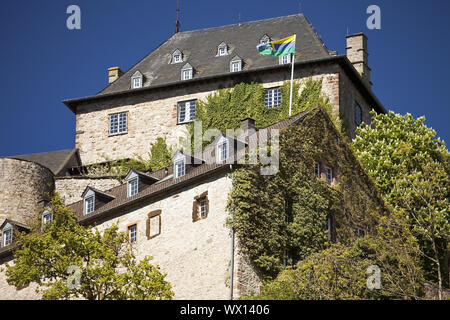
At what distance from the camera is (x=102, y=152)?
5984cm

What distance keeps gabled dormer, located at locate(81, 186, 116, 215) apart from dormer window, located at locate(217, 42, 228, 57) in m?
18.5

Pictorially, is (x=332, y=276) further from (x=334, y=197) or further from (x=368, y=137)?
(x=368, y=137)

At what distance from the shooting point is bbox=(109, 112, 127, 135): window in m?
59.9

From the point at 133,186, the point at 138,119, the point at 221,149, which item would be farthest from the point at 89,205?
the point at 138,119

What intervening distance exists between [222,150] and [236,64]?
1901 centimetres

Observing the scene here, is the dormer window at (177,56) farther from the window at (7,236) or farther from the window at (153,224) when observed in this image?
the window at (153,224)

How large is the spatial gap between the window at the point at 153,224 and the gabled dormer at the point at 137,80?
21713mm

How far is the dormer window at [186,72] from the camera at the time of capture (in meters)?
59.2

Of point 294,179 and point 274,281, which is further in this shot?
point 294,179

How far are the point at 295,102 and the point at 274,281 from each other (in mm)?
20064

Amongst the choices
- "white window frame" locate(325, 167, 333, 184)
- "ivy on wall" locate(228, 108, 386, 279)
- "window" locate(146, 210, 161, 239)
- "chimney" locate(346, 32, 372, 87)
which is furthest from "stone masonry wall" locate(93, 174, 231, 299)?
"chimney" locate(346, 32, 372, 87)

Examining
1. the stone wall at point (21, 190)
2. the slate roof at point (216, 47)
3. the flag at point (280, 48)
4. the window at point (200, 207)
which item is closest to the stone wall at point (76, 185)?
the stone wall at point (21, 190)
